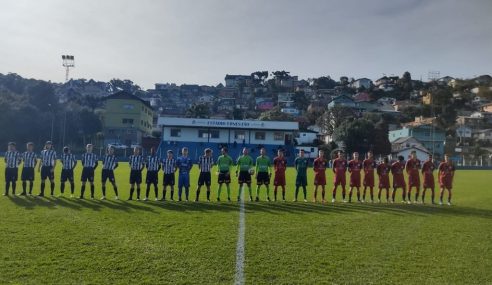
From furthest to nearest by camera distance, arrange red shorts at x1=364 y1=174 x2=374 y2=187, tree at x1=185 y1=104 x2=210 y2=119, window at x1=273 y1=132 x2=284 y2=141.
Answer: tree at x1=185 y1=104 x2=210 y2=119 → window at x1=273 y1=132 x2=284 y2=141 → red shorts at x1=364 y1=174 x2=374 y2=187

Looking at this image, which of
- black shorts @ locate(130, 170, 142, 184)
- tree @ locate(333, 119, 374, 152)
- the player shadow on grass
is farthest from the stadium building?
the player shadow on grass

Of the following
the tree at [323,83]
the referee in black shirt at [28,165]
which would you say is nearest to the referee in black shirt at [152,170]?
the referee in black shirt at [28,165]

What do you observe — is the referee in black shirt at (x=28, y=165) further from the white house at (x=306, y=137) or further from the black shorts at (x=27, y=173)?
the white house at (x=306, y=137)

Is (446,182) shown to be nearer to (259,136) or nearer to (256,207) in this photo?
(256,207)

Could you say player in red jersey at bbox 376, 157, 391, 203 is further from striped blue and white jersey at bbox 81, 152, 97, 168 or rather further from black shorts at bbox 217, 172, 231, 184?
striped blue and white jersey at bbox 81, 152, 97, 168

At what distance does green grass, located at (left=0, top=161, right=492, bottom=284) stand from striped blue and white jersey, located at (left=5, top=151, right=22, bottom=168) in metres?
2.40

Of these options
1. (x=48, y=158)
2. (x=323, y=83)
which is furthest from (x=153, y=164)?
(x=323, y=83)

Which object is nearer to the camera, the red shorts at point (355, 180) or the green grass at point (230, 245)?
the green grass at point (230, 245)

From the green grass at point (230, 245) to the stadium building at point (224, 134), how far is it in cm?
4851

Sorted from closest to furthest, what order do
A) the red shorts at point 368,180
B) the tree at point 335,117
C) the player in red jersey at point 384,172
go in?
the red shorts at point 368,180 → the player in red jersey at point 384,172 → the tree at point 335,117

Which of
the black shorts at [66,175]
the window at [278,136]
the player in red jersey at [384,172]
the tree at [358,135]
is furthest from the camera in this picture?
the window at [278,136]

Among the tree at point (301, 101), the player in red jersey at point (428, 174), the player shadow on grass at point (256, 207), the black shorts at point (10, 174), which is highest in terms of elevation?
the tree at point (301, 101)

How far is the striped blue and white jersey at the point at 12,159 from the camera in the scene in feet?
49.5

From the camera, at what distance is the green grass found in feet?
20.7
